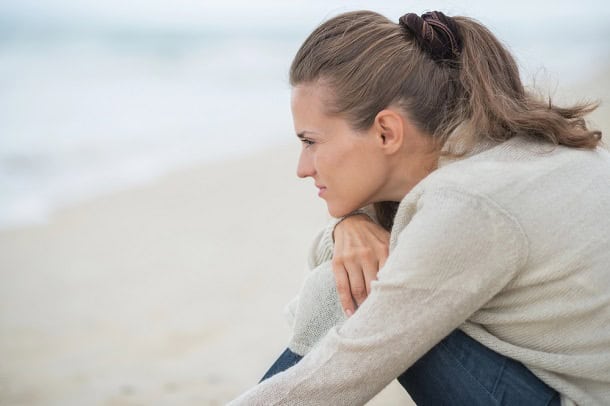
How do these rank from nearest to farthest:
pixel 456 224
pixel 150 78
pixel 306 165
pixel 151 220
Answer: pixel 456 224, pixel 306 165, pixel 151 220, pixel 150 78

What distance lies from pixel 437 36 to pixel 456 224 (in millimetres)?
613

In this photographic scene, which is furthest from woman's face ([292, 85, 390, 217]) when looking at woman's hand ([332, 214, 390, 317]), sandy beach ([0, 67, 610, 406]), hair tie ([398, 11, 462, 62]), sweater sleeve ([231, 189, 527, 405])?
sandy beach ([0, 67, 610, 406])

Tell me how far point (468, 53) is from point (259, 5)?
24.6m

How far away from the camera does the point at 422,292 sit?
4.60 ft

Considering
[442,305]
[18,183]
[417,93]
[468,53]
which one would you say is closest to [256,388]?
[442,305]

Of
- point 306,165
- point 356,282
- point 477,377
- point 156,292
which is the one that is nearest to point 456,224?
Answer: point 477,377

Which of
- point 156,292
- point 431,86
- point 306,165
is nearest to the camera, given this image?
point 431,86

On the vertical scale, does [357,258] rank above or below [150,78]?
below

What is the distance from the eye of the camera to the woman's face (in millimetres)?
1804

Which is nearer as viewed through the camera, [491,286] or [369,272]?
[491,286]

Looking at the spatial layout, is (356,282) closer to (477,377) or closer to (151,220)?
(477,377)

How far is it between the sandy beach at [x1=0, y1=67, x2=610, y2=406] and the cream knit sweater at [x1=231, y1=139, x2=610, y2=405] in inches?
50.7

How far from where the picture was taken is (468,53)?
179cm

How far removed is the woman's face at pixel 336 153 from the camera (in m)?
1.80
